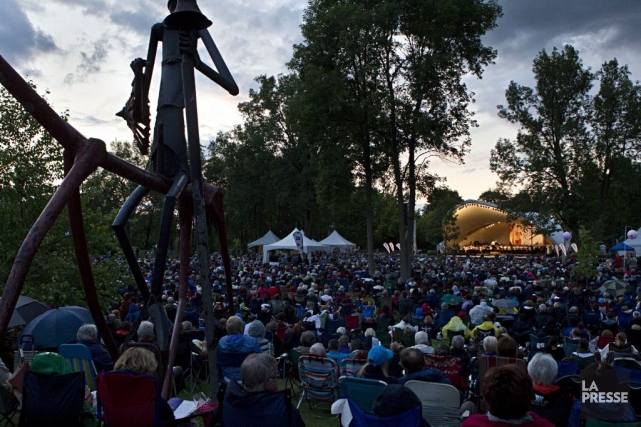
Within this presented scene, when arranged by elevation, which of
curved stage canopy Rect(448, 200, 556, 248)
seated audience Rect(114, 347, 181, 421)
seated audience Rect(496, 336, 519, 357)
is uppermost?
curved stage canopy Rect(448, 200, 556, 248)

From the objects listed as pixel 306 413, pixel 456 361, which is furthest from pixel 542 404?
pixel 306 413

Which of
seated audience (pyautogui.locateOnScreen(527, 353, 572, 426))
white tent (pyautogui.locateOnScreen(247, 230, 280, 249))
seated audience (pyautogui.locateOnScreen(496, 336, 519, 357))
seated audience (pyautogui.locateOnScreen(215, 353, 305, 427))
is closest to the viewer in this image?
seated audience (pyautogui.locateOnScreen(215, 353, 305, 427))

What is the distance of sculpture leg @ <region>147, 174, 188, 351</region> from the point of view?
16.5 feet

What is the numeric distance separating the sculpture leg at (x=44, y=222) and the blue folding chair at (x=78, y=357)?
2.05 meters

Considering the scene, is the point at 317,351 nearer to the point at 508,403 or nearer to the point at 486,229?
the point at 508,403

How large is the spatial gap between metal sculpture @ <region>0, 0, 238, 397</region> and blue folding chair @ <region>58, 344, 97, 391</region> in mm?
513

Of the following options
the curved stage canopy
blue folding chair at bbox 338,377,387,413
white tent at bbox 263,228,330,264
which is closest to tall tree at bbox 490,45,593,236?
white tent at bbox 263,228,330,264

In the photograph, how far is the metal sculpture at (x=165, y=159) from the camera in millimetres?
4324

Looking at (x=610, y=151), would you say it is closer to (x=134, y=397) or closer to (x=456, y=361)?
(x=456, y=361)

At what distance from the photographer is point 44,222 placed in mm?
3904

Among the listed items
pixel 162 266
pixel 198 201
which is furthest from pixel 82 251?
pixel 198 201

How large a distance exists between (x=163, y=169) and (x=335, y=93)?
17806 mm

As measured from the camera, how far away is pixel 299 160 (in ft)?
150

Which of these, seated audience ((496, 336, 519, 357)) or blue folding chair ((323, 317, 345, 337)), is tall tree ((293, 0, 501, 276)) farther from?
seated audience ((496, 336, 519, 357))
